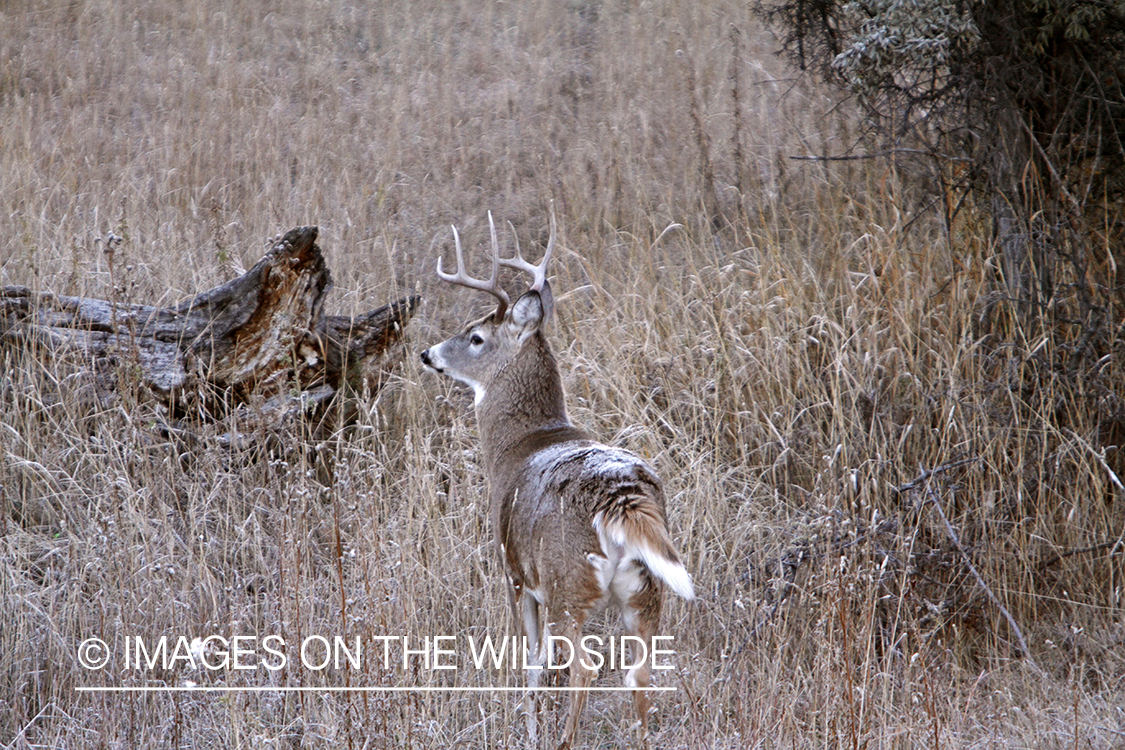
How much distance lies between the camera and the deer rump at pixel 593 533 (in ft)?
10.3

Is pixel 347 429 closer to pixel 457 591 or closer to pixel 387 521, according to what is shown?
pixel 387 521

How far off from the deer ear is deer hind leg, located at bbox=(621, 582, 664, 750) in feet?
5.10

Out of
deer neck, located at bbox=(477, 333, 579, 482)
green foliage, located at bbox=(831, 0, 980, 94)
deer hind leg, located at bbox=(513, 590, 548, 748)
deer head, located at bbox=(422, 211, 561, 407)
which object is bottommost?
deer hind leg, located at bbox=(513, 590, 548, 748)

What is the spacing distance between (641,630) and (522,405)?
4.45 ft

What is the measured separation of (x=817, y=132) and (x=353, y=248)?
3.95m

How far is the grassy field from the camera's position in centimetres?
355

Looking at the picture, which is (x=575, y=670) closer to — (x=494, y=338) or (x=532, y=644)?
Result: (x=532, y=644)

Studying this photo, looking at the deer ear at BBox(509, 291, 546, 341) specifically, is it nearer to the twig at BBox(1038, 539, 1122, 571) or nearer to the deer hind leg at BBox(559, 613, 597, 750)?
the deer hind leg at BBox(559, 613, 597, 750)

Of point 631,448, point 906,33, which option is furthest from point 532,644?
point 906,33

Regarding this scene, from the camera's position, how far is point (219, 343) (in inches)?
194

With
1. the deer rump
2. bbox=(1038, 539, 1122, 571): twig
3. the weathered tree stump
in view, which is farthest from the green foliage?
the weathered tree stump

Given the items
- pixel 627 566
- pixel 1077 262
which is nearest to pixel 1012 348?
pixel 1077 262

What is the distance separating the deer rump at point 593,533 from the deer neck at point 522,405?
23.8 inches

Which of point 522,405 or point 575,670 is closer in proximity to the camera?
point 575,670
